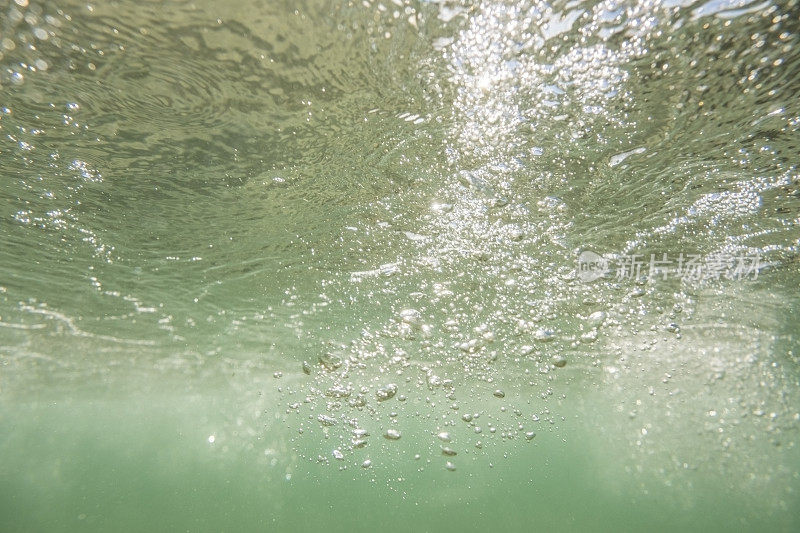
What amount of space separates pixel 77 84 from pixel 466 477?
194 ft

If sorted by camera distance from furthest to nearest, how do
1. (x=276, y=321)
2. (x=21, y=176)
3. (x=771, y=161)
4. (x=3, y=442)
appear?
(x=3, y=442) → (x=276, y=321) → (x=21, y=176) → (x=771, y=161)

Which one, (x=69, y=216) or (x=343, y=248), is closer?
(x=69, y=216)

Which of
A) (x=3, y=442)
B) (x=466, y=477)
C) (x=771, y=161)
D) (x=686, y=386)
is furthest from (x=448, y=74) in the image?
(x=466, y=477)

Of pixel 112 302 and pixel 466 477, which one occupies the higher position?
pixel 112 302

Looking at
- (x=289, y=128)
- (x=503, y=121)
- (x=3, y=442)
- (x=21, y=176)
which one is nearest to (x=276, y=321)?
(x=21, y=176)

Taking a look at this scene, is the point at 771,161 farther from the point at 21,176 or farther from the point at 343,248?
the point at 21,176

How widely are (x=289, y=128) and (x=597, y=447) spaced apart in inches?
1765

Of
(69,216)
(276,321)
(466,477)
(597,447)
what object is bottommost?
(466,477)

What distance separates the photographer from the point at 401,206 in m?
8.48

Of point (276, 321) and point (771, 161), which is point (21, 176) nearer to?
point (276, 321)

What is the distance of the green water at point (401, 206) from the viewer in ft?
15.5

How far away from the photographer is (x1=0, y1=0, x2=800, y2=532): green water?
4715 mm

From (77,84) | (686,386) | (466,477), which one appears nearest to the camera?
(77,84)

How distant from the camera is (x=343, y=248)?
1039 centimetres
